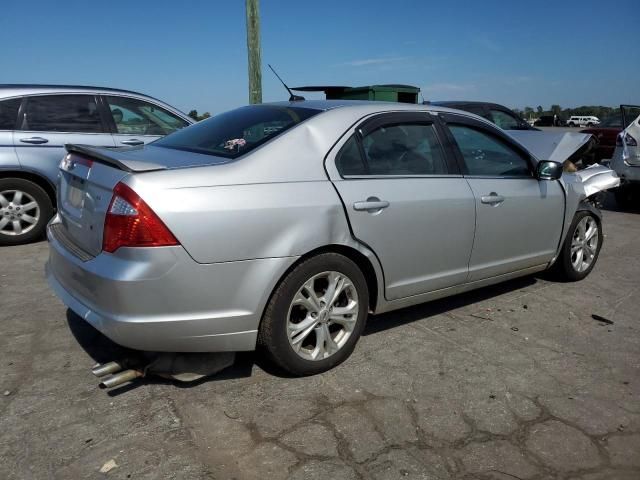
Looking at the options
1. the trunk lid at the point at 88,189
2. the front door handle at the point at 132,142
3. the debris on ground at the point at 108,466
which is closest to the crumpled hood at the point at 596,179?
the trunk lid at the point at 88,189

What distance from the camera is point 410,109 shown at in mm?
3676

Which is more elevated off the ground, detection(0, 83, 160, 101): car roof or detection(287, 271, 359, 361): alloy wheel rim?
detection(0, 83, 160, 101): car roof

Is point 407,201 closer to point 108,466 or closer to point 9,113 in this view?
point 108,466

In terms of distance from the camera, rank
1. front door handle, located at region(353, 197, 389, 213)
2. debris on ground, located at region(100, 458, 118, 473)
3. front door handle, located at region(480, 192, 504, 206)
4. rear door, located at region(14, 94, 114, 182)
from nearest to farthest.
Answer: debris on ground, located at region(100, 458, 118, 473), front door handle, located at region(353, 197, 389, 213), front door handle, located at region(480, 192, 504, 206), rear door, located at region(14, 94, 114, 182)

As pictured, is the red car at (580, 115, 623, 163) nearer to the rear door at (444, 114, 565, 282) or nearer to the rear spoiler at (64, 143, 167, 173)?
the rear door at (444, 114, 565, 282)

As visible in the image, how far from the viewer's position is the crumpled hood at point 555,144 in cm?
609

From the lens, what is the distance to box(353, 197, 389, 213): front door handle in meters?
3.11

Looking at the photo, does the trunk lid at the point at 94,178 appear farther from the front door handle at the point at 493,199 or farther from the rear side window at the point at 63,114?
the rear side window at the point at 63,114

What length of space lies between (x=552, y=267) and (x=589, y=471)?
2814mm

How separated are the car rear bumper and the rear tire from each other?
358cm

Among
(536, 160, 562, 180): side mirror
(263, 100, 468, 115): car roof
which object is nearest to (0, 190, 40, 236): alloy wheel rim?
(263, 100, 468, 115): car roof

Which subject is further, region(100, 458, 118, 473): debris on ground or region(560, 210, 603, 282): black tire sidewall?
region(560, 210, 603, 282): black tire sidewall

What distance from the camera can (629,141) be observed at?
865 cm

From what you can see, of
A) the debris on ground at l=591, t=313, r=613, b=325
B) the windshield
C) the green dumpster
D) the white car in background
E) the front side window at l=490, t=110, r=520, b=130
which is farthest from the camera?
the windshield
